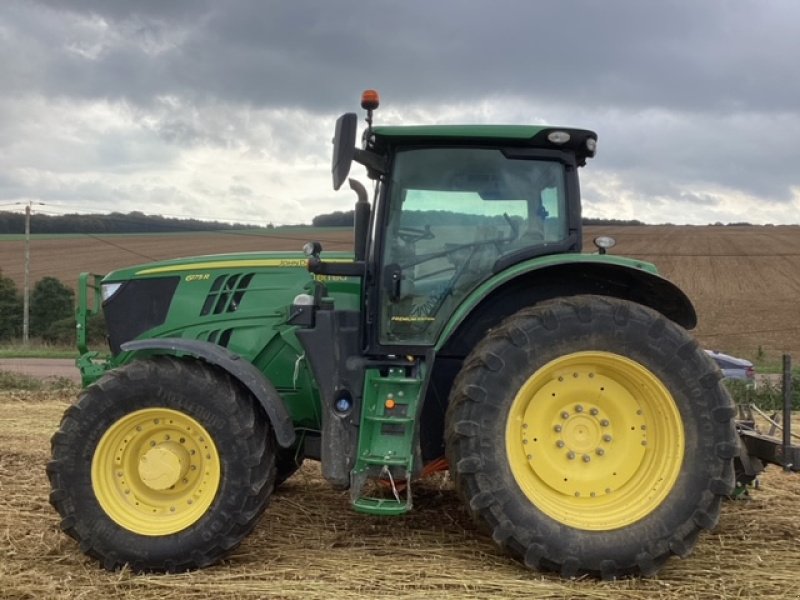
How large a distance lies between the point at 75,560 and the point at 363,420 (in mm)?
1637

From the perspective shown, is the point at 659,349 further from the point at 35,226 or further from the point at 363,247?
the point at 35,226

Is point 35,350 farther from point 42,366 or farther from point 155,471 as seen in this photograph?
point 155,471

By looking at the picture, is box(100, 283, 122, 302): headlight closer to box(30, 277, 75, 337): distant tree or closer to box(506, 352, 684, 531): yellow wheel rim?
box(506, 352, 684, 531): yellow wheel rim

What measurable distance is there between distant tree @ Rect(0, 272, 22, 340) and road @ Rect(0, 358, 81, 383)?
601 cm

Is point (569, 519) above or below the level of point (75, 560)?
above

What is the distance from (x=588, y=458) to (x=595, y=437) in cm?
11

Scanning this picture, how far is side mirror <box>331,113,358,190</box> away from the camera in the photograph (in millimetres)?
3510

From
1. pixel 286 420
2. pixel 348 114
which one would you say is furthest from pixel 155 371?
pixel 348 114

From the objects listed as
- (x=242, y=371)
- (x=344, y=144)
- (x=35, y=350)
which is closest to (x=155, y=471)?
(x=242, y=371)

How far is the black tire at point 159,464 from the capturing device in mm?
3678

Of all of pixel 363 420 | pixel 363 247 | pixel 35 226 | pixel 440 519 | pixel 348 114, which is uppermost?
pixel 35 226

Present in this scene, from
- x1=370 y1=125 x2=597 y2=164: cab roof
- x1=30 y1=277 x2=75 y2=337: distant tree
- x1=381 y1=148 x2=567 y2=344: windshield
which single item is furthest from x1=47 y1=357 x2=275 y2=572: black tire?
x1=30 y1=277 x2=75 y2=337: distant tree

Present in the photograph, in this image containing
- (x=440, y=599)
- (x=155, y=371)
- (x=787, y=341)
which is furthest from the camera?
(x=787, y=341)

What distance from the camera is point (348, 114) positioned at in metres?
3.50
